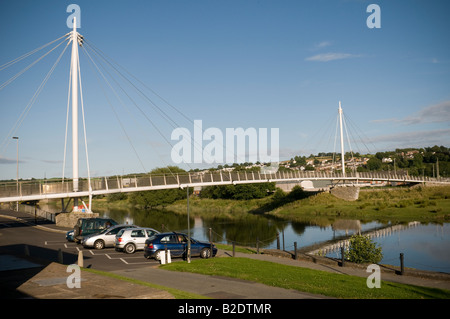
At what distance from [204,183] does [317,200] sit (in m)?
33.2

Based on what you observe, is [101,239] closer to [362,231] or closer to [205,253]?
[205,253]

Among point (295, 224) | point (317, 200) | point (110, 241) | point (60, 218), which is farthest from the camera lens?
point (317, 200)

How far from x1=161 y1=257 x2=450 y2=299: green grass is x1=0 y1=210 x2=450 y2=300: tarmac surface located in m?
0.64

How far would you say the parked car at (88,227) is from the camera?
2791cm

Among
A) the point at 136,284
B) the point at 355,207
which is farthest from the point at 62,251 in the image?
the point at 355,207

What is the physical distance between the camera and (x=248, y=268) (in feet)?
59.2

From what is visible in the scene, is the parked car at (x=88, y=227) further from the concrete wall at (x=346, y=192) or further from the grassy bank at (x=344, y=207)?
the concrete wall at (x=346, y=192)

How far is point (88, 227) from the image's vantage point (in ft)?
93.9

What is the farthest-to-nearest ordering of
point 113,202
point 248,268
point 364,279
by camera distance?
point 113,202, point 248,268, point 364,279

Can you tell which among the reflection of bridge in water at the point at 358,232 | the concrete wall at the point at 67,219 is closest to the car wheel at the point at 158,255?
the reflection of bridge in water at the point at 358,232

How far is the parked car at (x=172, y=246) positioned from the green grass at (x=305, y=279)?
2130mm

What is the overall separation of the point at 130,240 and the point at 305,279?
12382 mm
